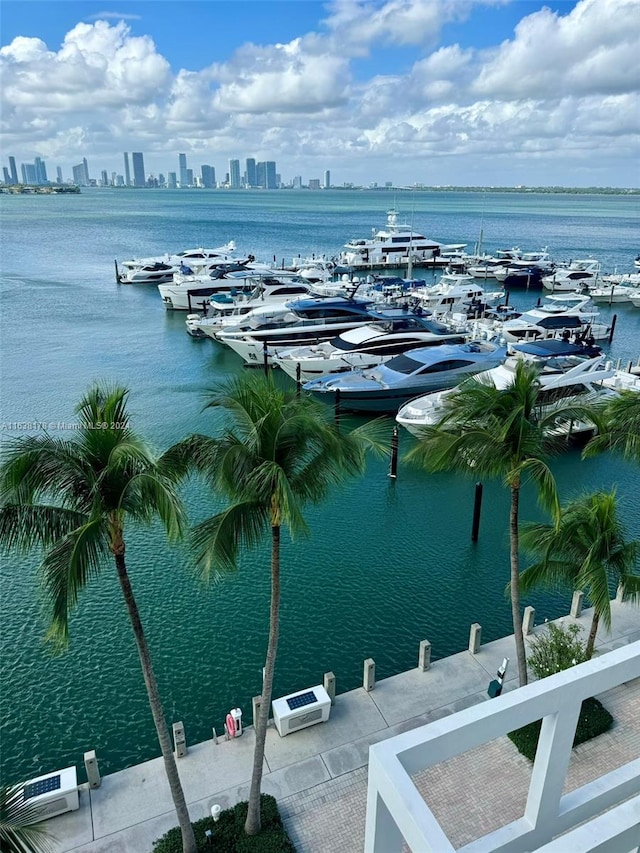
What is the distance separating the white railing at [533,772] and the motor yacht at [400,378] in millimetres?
24178

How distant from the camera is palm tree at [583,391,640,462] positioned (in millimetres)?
13156

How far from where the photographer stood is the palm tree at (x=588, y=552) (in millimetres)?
11125

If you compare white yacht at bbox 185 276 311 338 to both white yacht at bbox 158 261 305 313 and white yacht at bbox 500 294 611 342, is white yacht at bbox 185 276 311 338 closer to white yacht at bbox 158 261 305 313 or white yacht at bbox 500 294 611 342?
white yacht at bbox 158 261 305 313

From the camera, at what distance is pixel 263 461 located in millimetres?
7953

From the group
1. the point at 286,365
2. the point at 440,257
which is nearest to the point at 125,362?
the point at 286,365

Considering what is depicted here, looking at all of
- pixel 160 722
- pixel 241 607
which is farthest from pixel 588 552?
pixel 241 607

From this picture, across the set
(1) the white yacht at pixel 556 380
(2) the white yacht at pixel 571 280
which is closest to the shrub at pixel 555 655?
(1) the white yacht at pixel 556 380

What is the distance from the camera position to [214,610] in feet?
53.0

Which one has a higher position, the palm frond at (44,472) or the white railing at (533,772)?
the palm frond at (44,472)

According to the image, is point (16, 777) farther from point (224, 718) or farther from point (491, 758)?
point (491, 758)

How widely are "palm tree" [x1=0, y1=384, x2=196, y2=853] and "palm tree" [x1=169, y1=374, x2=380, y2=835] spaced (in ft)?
3.11

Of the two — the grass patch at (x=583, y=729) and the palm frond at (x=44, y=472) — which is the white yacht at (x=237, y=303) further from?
the palm frond at (x=44, y=472)

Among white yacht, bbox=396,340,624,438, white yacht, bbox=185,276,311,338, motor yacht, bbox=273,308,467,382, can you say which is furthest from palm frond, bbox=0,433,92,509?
white yacht, bbox=185,276,311,338

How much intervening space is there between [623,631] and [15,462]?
45.7 feet
